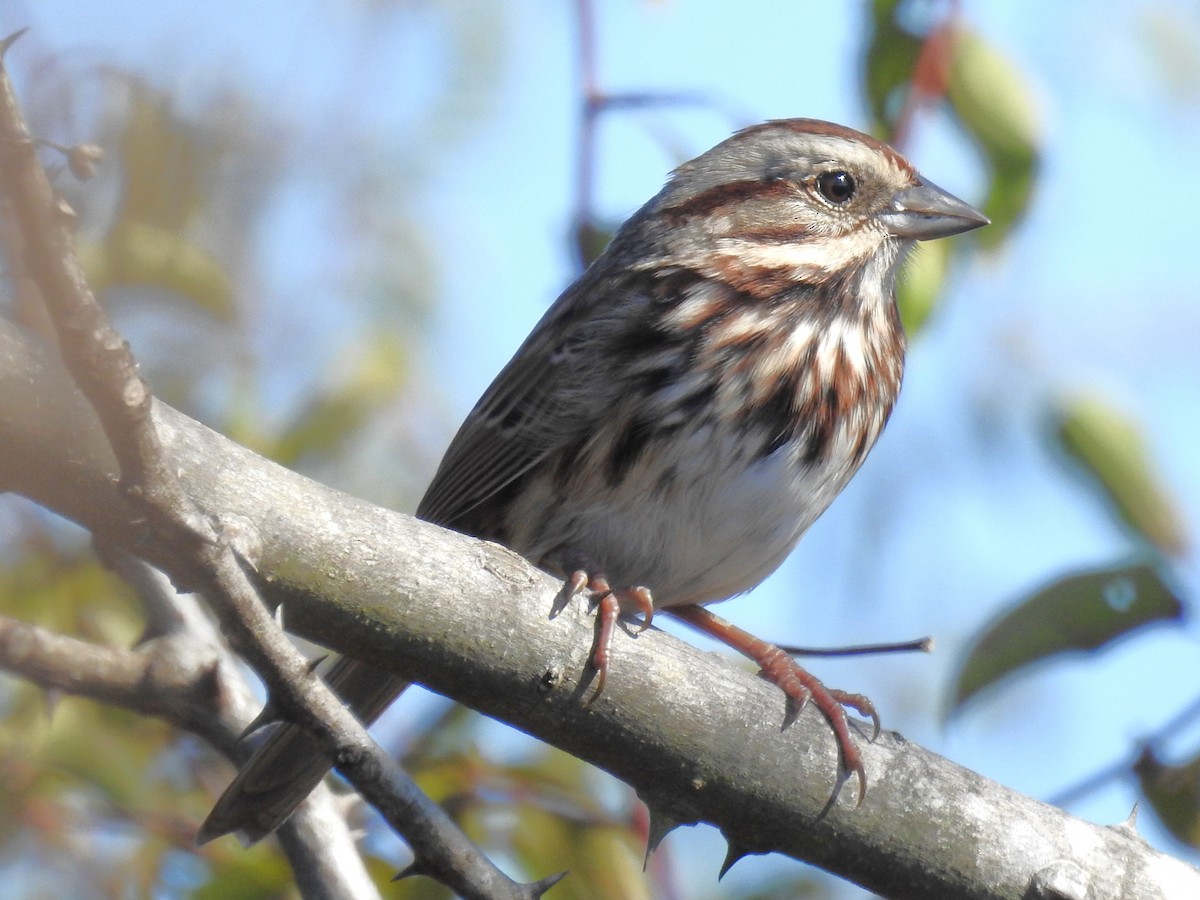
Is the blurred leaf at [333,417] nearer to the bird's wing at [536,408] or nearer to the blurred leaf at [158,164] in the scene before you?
the bird's wing at [536,408]

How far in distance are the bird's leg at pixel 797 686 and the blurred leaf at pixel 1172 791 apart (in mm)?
473

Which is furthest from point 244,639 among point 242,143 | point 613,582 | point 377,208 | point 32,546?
point 377,208

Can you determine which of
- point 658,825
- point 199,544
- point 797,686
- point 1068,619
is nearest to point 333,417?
point 797,686

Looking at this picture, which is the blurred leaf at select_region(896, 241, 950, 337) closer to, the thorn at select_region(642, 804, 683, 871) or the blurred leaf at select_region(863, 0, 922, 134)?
the blurred leaf at select_region(863, 0, 922, 134)

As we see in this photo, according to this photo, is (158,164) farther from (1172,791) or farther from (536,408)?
(1172,791)

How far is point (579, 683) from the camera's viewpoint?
2195 mm

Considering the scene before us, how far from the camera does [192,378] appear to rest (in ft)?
13.3

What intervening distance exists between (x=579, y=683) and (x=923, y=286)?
137cm

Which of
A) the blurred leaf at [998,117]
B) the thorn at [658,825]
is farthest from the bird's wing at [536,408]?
the thorn at [658,825]

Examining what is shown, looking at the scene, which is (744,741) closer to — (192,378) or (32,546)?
(32,546)

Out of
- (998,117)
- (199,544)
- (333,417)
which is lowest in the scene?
(333,417)

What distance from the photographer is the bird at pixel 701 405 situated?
3170 mm

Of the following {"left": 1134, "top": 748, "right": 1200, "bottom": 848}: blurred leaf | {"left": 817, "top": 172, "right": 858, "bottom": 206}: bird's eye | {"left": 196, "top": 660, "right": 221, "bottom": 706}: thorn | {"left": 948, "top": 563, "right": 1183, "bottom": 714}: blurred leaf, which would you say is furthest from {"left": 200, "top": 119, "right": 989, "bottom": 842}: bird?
{"left": 1134, "top": 748, "right": 1200, "bottom": 848}: blurred leaf

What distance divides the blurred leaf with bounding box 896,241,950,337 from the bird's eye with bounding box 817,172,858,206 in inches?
14.5
